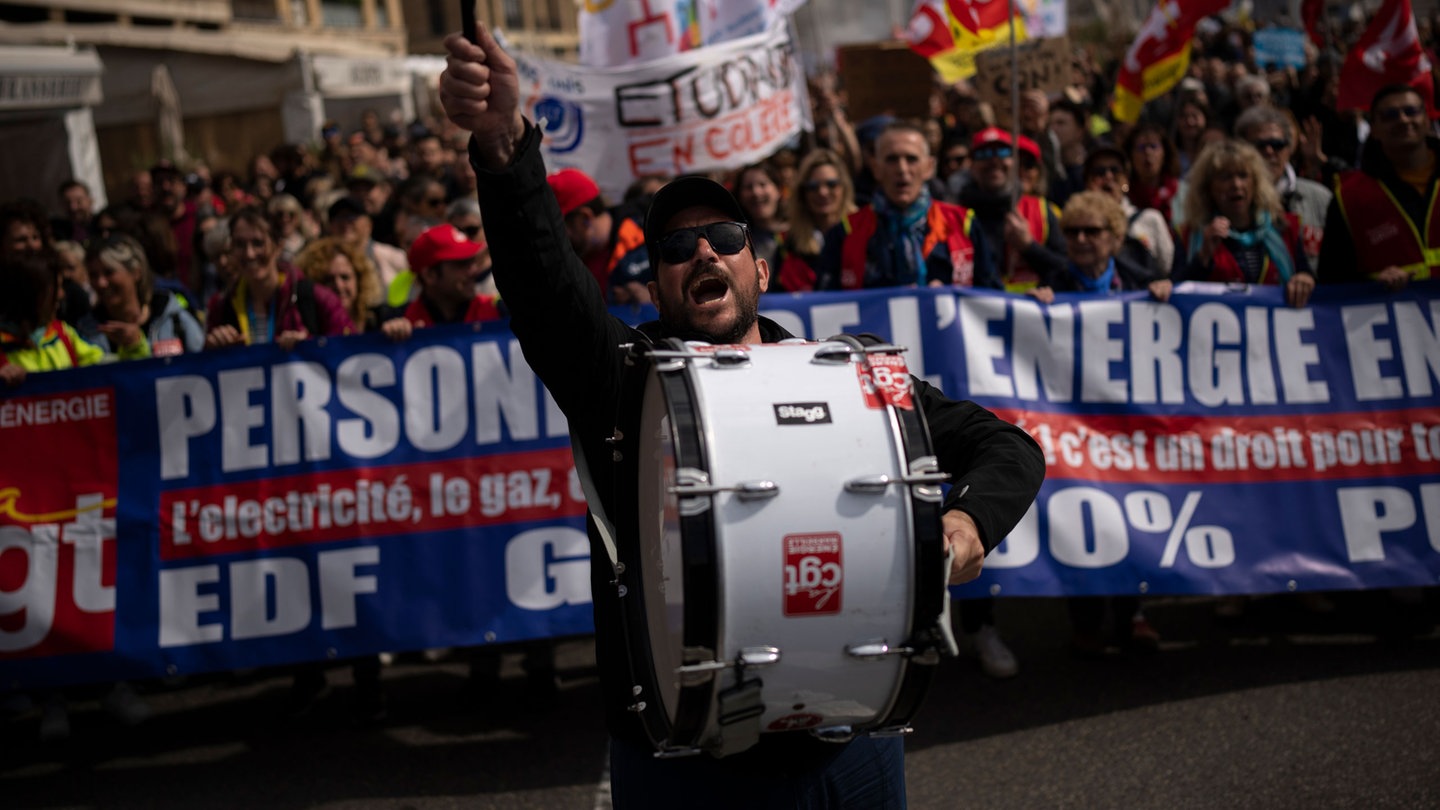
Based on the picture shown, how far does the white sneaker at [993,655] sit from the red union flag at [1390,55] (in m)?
3.76

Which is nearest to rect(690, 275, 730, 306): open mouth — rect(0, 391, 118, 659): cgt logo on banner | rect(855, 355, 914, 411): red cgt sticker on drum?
rect(855, 355, 914, 411): red cgt sticker on drum

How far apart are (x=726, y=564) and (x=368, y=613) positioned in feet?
11.3

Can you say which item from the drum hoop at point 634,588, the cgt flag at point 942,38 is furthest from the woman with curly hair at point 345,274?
the cgt flag at point 942,38

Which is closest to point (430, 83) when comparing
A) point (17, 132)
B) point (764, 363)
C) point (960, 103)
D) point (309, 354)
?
point (17, 132)

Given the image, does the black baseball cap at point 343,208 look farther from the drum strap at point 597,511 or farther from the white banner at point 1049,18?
the white banner at point 1049,18

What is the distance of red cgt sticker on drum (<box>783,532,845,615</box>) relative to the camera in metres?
2.00

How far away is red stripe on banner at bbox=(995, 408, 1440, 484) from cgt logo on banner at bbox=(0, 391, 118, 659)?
341 centimetres

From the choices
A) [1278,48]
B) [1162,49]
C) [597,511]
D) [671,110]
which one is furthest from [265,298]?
[1278,48]

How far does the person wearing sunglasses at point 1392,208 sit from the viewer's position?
5418 mm

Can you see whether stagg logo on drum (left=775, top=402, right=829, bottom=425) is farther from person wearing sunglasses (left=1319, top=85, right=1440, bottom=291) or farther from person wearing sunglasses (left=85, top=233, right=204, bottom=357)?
person wearing sunglasses (left=85, top=233, right=204, bottom=357)

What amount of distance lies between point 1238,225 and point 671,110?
10.9ft

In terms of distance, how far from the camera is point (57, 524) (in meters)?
5.20

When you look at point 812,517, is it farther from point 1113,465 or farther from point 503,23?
point 503,23

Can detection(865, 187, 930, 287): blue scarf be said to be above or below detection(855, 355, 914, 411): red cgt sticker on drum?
above
